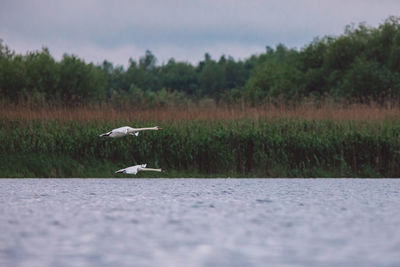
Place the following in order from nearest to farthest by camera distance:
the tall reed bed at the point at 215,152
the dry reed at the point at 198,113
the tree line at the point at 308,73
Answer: the tall reed bed at the point at 215,152
the dry reed at the point at 198,113
the tree line at the point at 308,73

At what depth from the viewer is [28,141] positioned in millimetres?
15742

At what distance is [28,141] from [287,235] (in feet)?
39.0

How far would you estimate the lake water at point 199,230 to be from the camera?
157 inches

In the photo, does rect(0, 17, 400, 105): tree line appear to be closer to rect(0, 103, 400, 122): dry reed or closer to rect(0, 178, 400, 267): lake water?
rect(0, 103, 400, 122): dry reed

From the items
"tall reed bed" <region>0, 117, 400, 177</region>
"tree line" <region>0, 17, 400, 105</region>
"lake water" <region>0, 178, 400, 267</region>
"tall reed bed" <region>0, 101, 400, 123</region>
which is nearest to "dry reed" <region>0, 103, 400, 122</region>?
"tall reed bed" <region>0, 101, 400, 123</region>

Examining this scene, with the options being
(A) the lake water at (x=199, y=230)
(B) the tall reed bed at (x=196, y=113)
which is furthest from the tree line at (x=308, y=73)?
(A) the lake water at (x=199, y=230)

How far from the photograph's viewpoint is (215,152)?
50.2ft

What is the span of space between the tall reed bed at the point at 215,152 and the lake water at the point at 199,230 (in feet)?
21.2

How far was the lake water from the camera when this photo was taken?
3.98m

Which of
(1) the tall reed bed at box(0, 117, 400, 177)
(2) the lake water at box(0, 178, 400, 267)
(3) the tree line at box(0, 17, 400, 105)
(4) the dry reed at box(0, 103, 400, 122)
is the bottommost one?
(2) the lake water at box(0, 178, 400, 267)

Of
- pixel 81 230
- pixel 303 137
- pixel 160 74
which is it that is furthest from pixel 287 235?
pixel 160 74

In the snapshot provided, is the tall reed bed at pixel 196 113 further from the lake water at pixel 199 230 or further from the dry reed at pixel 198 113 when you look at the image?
the lake water at pixel 199 230

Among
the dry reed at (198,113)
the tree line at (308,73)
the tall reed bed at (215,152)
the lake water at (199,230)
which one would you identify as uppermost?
the tree line at (308,73)

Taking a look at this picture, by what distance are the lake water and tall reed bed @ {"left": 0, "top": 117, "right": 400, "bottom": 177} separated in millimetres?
6463
